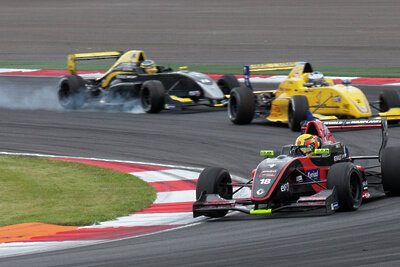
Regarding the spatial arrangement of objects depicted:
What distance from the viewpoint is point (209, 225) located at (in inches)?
428

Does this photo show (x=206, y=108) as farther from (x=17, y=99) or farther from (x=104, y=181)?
(x=104, y=181)

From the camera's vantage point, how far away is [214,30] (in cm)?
4734

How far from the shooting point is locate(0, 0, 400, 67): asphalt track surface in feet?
120

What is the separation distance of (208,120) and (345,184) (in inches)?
425

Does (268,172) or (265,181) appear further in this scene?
(268,172)

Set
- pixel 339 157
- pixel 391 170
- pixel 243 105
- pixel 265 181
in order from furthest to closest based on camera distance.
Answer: pixel 243 105 → pixel 339 157 → pixel 391 170 → pixel 265 181

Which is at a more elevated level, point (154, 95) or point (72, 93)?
point (154, 95)

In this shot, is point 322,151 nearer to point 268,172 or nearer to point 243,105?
point 268,172

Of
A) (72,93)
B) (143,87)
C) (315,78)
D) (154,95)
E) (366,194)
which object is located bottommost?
(72,93)

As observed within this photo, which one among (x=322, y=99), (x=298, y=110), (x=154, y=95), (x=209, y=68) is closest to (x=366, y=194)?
(x=298, y=110)

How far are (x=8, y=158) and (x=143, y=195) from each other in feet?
15.4

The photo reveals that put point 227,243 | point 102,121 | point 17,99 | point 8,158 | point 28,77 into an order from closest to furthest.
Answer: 1. point 227,243
2. point 8,158
3. point 102,121
4. point 17,99
5. point 28,77

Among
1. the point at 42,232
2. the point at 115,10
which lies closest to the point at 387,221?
the point at 42,232

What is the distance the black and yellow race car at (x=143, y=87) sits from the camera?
23.0 meters
